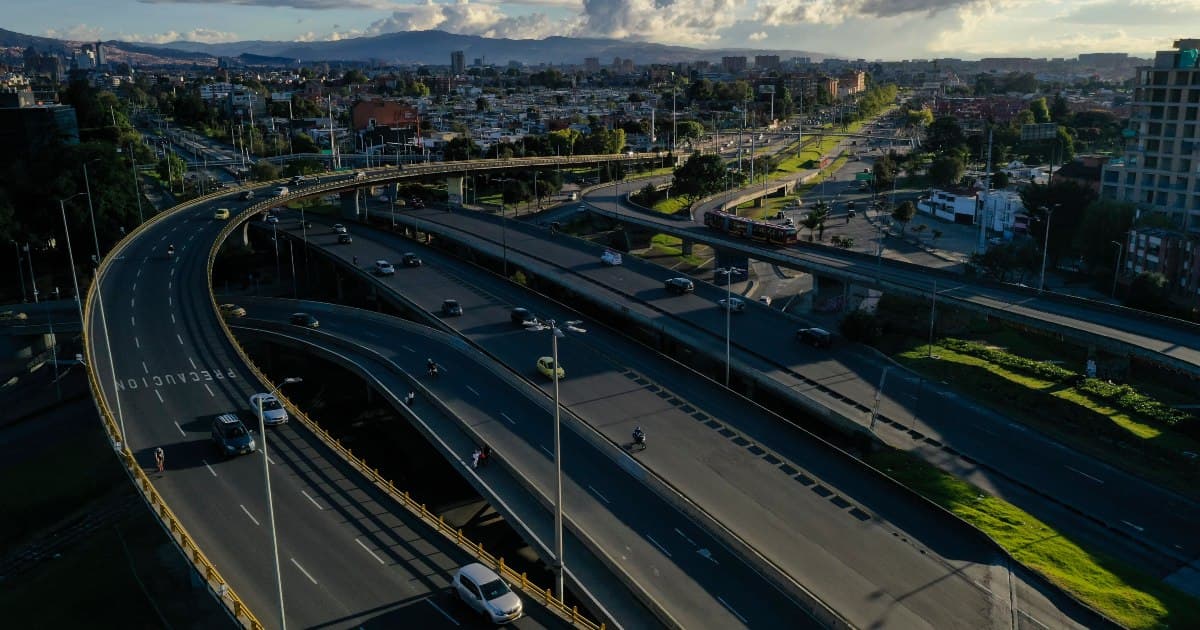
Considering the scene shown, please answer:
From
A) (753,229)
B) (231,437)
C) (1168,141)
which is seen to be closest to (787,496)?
(231,437)

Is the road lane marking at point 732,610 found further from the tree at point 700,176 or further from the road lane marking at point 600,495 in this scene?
the tree at point 700,176

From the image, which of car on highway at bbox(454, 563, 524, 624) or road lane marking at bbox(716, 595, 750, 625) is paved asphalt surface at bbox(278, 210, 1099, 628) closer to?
road lane marking at bbox(716, 595, 750, 625)

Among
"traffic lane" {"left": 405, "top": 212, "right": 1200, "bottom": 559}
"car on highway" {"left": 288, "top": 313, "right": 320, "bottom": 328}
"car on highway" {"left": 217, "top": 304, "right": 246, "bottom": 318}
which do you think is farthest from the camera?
"car on highway" {"left": 217, "top": 304, "right": 246, "bottom": 318}

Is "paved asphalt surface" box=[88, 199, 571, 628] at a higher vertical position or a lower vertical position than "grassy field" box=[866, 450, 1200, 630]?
higher

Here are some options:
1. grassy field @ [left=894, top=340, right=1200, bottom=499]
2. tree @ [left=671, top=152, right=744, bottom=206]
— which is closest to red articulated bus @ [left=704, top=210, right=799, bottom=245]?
tree @ [left=671, top=152, right=744, bottom=206]

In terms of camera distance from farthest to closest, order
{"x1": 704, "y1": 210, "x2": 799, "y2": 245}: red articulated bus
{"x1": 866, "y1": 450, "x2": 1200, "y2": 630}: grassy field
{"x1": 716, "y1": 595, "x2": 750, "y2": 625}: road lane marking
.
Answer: {"x1": 704, "y1": 210, "x2": 799, "y2": 245}: red articulated bus, {"x1": 866, "y1": 450, "x2": 1200, "y2": 630}: grassy field, {"x1": 716, "y1": 595, "x2": 750, "y2": 625}: road lane marking

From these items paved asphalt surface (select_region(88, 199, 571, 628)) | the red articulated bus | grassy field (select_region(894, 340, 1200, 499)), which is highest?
the red articulated bus

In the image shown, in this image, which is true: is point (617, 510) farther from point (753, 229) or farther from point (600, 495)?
point (753, 229)
